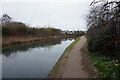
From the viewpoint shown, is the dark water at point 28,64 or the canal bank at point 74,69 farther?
the dark water at point 28,64

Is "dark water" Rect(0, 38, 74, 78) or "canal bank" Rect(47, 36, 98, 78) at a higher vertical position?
"canal bank" Rect(47, 36, 98, 78)

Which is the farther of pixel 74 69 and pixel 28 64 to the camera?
pixel 28 64

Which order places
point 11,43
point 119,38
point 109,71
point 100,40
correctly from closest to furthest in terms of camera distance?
point 109,71, point 119,38, point 100,40, point 11,43

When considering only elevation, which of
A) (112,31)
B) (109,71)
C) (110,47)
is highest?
(112,31)

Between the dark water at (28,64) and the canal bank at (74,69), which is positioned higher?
the canal bank at (74,69)

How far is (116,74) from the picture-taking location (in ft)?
24.2

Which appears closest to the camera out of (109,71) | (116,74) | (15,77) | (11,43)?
(116,74)

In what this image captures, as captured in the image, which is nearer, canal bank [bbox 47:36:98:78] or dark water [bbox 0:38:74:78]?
canal bank [bbox 47:36:98:78]

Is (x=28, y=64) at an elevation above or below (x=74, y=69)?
below

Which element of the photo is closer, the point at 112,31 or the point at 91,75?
the point at 91,75

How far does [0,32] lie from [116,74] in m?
28.2

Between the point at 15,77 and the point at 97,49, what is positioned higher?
the point at 97,49

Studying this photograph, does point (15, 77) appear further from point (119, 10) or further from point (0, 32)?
point (0, 32)

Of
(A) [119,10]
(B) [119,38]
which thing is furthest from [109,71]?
(B) [119,38]
